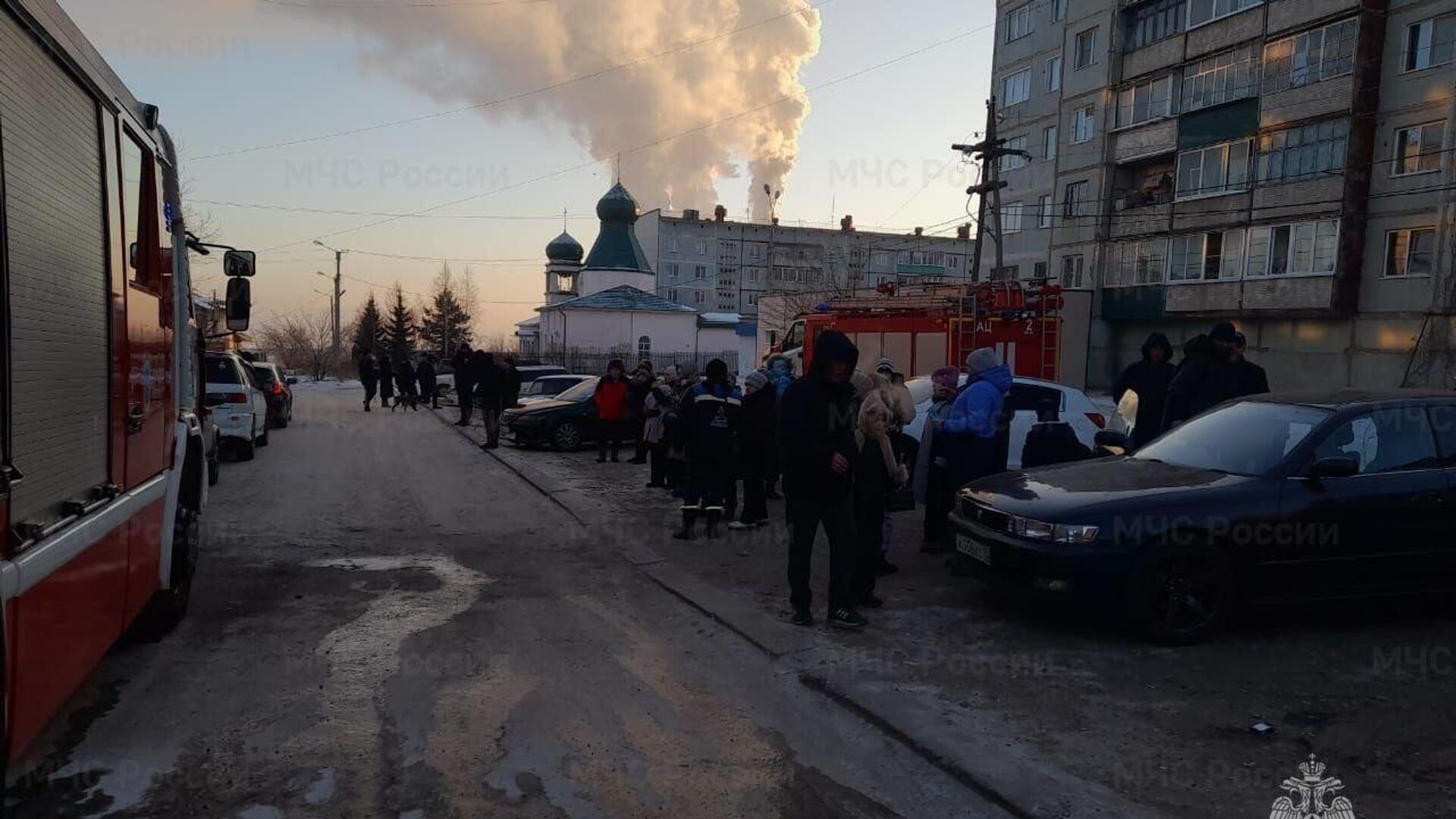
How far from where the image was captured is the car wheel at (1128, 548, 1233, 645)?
230 inches

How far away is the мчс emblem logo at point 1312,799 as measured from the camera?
3865 mm

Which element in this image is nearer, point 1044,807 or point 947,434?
point 1044,807

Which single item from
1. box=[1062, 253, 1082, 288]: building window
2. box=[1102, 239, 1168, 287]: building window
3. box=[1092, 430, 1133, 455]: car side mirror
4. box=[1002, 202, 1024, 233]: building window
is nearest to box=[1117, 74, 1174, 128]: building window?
box=[1102, 239, 1168, 287]: building window

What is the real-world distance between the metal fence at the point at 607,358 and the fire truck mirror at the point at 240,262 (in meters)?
41.1

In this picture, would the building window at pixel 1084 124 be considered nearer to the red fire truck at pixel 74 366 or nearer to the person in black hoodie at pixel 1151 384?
the person in black hoodie at pixel 1151 384

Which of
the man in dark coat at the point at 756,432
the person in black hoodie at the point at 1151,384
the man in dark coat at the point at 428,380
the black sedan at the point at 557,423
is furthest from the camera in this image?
the man in dark coat at the point at 428,380

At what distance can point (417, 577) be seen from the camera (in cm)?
762

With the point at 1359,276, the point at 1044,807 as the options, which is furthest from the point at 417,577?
the point at 1359,276

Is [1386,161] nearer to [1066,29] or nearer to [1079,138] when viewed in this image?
[1079,138]

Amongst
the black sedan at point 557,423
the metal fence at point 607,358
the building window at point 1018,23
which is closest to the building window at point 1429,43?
the building window at point 1018,23

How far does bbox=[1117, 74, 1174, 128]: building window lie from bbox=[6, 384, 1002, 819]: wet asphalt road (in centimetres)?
3464

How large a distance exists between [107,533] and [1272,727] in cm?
538

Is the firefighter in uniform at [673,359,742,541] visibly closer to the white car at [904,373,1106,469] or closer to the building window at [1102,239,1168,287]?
the white car at [904,373,1106,469]

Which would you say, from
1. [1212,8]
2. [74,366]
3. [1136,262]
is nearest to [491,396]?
[74,366]
